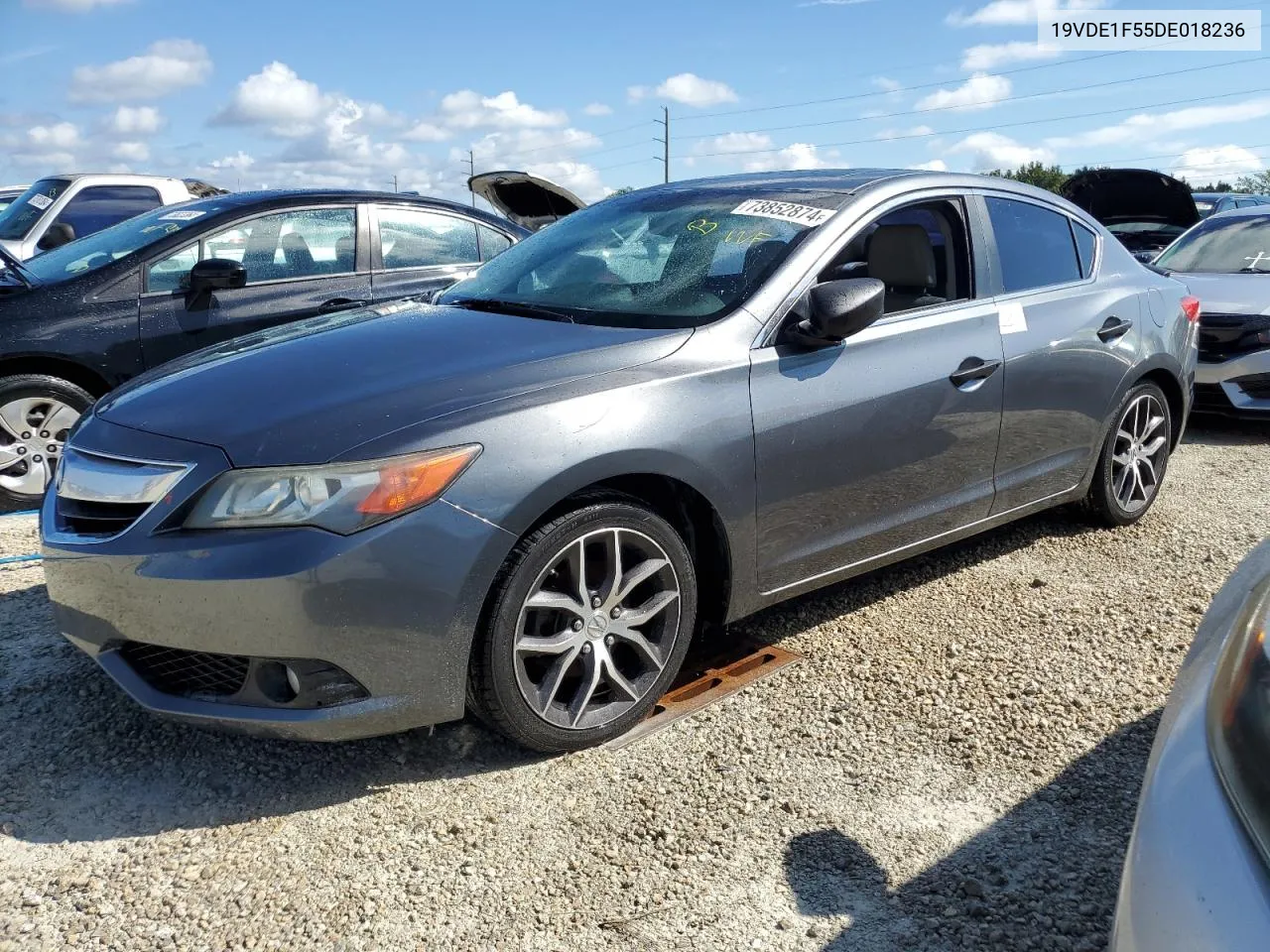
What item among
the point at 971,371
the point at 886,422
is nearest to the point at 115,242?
the point at 886,422

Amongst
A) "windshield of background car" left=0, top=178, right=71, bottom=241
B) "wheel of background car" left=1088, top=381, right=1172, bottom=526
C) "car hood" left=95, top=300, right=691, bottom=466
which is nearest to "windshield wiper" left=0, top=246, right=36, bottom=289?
"car hood" left=95, top=300, right=691, bottom=466

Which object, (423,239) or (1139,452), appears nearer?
(1139,452)

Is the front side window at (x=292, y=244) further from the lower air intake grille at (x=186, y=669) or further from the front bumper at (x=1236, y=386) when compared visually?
the front bumper at (x=1236, y=386)

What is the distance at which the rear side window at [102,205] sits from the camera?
438 inches

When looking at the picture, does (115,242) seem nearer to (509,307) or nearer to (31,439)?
(31,439)

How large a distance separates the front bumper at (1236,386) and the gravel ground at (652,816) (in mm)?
3827

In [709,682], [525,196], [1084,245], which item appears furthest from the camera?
[525,196]

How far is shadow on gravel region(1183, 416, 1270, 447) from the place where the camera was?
7035 mm

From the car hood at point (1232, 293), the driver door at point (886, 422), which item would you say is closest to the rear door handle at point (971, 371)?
the driver door at point (886, 422)

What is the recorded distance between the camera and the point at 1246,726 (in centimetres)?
139

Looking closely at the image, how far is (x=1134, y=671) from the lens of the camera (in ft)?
11.4

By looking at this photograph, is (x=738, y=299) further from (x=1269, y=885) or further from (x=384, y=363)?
(x=1269, y=885)

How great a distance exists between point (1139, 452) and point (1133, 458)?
0.19ft

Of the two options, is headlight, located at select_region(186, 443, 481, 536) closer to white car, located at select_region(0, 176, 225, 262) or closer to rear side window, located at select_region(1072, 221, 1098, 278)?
rear side window, located at select_region(1072, 221, 1098, 278)
